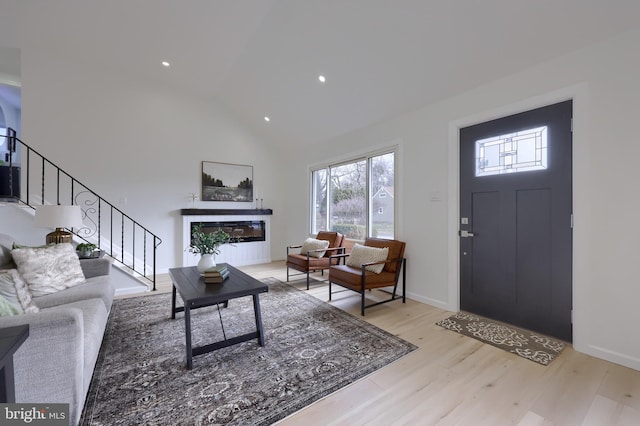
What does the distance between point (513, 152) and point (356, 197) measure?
8.30 ft

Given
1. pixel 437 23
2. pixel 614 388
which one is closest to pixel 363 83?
pixel 437 23

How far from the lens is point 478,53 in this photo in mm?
2664

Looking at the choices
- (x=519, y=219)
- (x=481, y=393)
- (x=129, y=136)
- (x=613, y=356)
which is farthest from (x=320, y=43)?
(x=613, y=356)

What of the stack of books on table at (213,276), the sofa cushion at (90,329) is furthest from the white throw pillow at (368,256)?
the sofa cushion at (90,329)

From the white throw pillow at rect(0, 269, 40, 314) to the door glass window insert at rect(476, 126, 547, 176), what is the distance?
4.13m

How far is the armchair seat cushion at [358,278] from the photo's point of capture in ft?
10.6

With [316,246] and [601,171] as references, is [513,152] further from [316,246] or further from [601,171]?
[316,246]

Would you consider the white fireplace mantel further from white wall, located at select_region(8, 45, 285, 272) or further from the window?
the window

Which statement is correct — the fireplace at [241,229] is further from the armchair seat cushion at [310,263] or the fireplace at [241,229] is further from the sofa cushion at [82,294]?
the sofa cushion at [82,294]

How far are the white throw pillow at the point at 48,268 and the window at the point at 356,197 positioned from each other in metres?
3.80

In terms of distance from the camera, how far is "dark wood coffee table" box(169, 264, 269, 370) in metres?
2.13

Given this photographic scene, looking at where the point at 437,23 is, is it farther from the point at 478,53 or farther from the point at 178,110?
the point at 178,110

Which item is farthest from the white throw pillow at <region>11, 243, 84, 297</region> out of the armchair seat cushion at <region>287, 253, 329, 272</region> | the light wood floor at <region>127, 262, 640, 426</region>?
the armchair seat cushion at <region>287, 253, 329, 272</region>

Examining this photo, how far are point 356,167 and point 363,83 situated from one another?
159 cm
